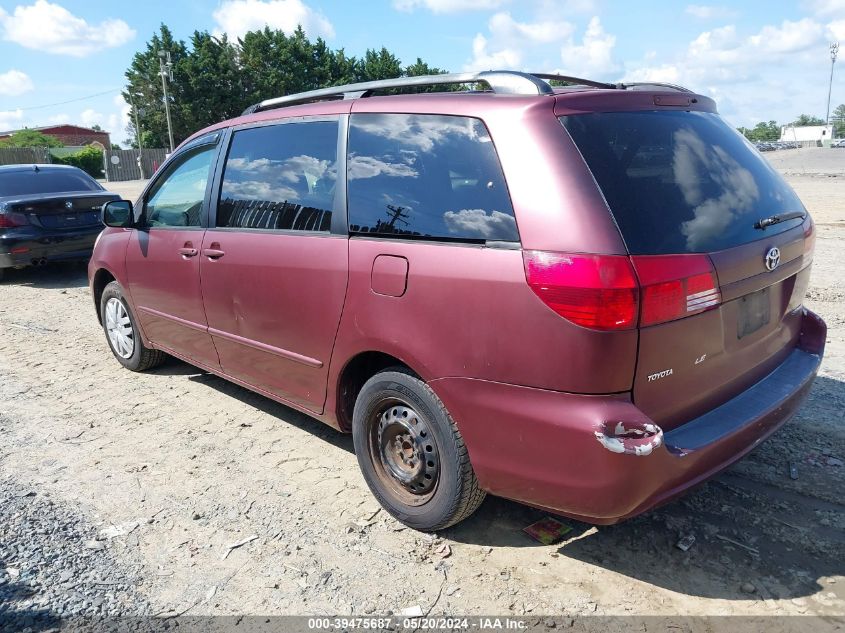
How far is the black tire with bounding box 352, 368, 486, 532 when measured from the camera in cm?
279

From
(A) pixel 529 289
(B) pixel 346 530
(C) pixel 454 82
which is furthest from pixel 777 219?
(B) pixel 346 530

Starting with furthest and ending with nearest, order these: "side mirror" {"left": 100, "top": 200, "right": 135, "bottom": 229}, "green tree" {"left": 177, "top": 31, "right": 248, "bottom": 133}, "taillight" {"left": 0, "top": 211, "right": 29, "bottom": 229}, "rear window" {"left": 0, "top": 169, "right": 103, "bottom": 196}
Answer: "green tree" {"left": 177, "top": 31, "right": 248, "bottom": 133} < "rear window" {"left": 0, "top": 169, "right": 103, "bottom": 196} < "taillight" {"left": 0, "top": 211, "right": 29, "bottom": 229} < "side mirror" {"left": 100, "top": 200, "right": 135, "bottom": 229}

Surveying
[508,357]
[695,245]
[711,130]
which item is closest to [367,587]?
[508,357]

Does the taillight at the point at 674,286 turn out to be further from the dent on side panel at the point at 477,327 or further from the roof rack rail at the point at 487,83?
the roof rack rail at the point at 487,83

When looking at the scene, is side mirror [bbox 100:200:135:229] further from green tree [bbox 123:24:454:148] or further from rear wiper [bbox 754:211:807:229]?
green tree [bbox 123:24:454:148]

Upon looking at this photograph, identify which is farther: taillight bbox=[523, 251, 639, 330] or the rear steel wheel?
the rear steel wheel

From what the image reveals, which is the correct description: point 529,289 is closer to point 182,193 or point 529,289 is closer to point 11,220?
point 182,193

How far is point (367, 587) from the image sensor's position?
2705 millimetres

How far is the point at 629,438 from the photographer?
7.52 ft

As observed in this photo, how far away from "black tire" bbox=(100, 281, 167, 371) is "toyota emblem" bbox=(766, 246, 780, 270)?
4300mm

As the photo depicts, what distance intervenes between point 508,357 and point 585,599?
1023 millimetres

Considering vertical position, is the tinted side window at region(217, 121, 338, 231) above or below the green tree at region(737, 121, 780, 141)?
below

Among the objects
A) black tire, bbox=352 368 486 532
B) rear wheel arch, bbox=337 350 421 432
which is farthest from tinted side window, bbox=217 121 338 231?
black tire, bbox=352 368 486 532

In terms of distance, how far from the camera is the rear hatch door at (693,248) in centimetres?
237
